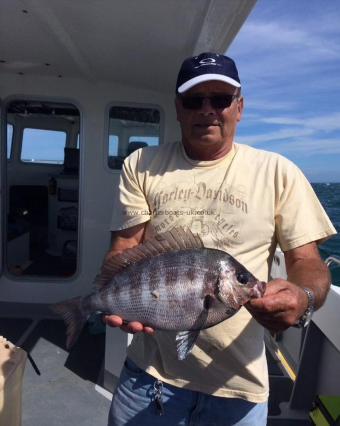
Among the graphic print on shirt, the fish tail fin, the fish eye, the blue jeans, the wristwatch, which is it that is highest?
the graphic print on shirt

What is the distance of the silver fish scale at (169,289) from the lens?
161 centimetres

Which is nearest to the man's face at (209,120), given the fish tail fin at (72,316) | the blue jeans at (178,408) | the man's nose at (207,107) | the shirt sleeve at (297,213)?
the man's nose at (207,107)

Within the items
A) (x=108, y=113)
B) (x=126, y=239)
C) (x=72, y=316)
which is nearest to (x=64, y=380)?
(x=72, y=316)

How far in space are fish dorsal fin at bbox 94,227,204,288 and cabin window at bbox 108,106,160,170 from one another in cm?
383

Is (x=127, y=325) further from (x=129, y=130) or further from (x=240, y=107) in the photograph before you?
(x=129, y=130)

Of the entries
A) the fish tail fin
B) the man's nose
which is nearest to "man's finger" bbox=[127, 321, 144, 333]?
the fish tail fin

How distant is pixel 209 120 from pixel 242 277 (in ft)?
2.18

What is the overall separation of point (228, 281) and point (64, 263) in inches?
254

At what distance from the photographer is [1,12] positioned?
3.16m

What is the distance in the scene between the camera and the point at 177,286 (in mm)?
1647

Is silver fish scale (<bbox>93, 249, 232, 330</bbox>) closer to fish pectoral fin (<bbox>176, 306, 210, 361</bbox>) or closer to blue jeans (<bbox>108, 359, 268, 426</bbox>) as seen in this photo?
fish pectoral fin (<bbox>176, 306, 210, 361</bbox>)

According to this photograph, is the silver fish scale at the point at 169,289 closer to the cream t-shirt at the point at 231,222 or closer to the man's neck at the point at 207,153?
the cream t-shirt at the point at 231,222

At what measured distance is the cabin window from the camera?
560cm

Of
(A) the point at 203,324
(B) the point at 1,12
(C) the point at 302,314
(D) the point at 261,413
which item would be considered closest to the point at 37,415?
(D) the point at 261,413
